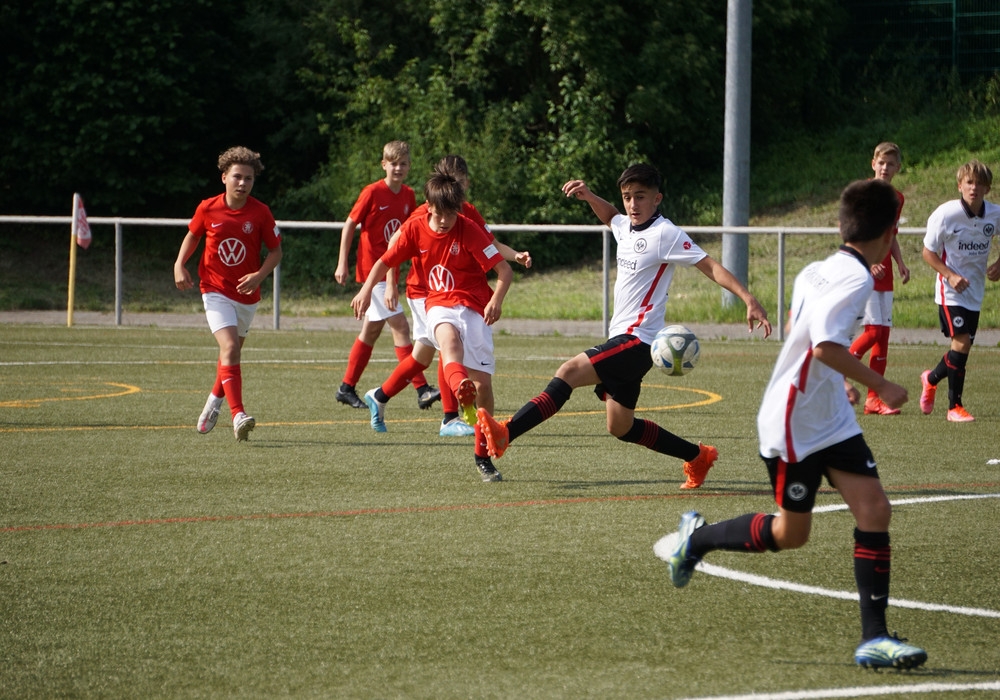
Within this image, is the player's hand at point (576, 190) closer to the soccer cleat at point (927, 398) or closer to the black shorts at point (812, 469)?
the black shorts at point (812, 469)

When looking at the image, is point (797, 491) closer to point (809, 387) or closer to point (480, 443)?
point (809, 387)

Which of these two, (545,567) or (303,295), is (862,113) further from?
(545,567)

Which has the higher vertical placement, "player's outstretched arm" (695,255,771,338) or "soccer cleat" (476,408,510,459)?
"player's outstretched arm" (695,255,771,338)

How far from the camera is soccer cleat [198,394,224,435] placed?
9.93 metres

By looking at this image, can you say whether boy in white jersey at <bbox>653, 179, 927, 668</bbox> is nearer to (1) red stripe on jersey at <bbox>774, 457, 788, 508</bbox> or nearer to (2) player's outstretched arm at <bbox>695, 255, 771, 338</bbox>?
(1) red stripe on jersey at <bbox>774, 457, 788, 508</bbox>

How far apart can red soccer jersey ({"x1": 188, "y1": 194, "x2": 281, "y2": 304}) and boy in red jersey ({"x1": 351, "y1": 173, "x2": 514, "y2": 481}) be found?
1450mm

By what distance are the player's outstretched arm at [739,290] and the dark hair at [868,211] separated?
170 centimetres

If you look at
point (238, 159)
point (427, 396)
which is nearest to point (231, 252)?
point (238, 159)

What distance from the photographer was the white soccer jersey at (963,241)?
429 inches

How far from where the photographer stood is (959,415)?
10.9 m

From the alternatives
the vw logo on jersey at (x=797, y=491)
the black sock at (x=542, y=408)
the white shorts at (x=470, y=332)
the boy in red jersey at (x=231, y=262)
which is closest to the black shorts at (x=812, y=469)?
the vw logo on jersey at (x=797, y=491)

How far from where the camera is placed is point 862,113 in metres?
31.9

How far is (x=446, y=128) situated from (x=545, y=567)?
80.0 feet

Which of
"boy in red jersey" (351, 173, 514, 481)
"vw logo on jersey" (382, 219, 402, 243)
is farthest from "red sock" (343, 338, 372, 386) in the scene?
"boy in red jersey" (351, 173, 514, 481)
